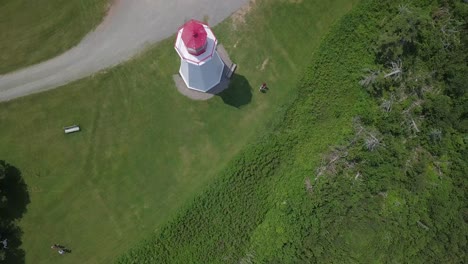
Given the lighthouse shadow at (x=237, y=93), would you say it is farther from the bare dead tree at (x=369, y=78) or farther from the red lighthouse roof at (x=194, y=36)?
the bare dead tree at (x=369, y=78)

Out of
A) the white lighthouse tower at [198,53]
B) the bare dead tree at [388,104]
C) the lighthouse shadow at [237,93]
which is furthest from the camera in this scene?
the lighthouse shadow at [237,93]

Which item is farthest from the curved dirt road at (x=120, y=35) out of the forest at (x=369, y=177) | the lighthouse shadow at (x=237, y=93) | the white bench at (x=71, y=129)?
the forest at (x=369, y=177)

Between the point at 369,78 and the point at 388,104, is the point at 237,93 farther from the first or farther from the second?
the point at 388,104

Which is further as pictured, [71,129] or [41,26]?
[41,26]

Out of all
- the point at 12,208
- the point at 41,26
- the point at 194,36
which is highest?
the point at 194,36

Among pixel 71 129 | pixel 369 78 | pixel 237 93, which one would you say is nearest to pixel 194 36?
pixel 237 93

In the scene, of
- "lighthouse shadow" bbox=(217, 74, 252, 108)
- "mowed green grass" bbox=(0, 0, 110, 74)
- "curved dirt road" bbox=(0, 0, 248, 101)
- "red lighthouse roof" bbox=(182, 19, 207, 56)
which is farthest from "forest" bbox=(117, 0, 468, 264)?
"mowed green grass" bbox=(0, 0, 110, 74)
